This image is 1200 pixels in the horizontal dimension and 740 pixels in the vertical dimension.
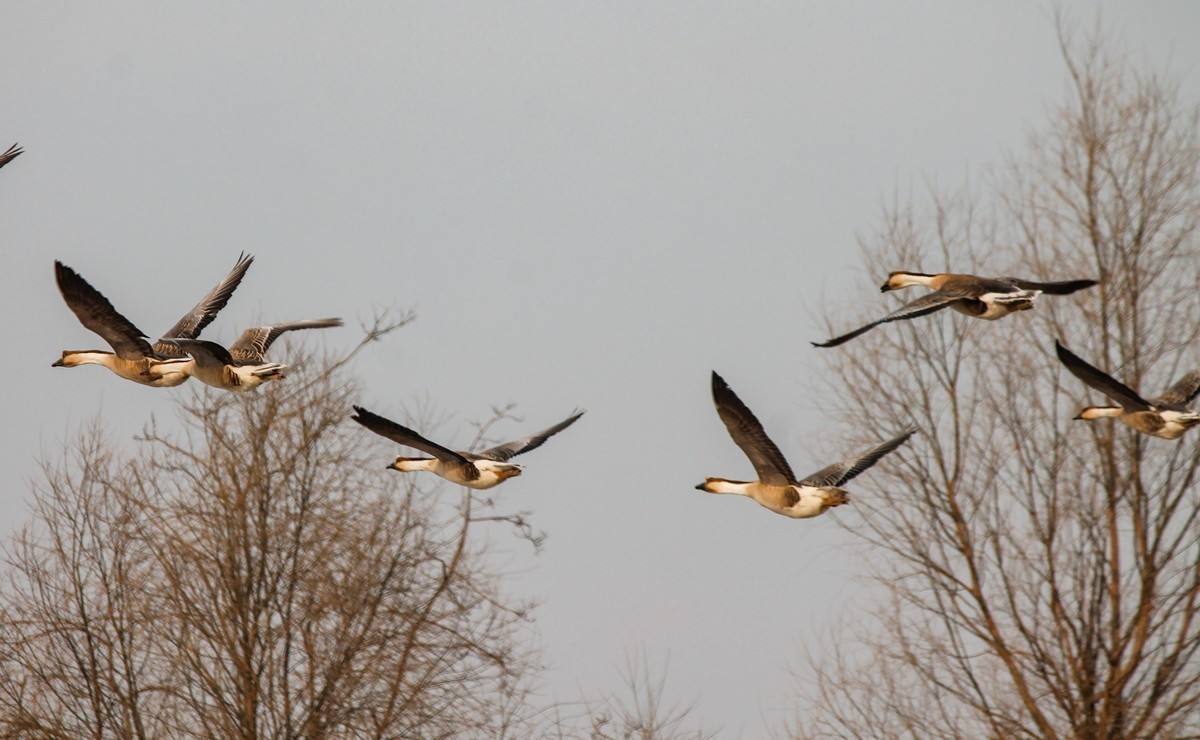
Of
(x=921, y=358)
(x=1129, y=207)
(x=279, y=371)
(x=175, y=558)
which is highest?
(x=1129, y=207)

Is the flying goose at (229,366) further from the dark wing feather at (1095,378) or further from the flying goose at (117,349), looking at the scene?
the dark wing feather at (1095,378)

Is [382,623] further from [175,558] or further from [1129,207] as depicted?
[1129,207]

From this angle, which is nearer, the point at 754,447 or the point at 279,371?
the point at 754,447

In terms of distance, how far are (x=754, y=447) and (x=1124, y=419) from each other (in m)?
3.89

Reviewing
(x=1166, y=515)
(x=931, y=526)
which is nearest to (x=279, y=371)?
Result: (x=931, y=526)

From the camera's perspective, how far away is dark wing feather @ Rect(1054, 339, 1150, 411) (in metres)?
12.5

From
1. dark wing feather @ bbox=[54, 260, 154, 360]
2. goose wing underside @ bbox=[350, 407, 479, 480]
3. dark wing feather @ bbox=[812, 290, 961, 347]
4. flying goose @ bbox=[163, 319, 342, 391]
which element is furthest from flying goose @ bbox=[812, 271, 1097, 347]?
dark wing feather @ bbox=[54, 260, 154, 360]

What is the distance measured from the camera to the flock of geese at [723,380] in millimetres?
12266

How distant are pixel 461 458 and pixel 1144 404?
558 cm

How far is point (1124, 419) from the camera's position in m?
14.1

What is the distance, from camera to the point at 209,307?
1510 cm

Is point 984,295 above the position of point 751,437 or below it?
above

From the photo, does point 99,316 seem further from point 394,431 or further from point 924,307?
point 924,307

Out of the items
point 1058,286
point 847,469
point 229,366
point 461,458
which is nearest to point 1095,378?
point 1058,286
